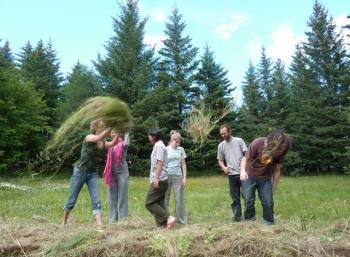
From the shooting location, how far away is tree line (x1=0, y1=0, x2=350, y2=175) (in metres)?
32.2

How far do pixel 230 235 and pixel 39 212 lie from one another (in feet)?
23.2

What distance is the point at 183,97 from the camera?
34.4 m

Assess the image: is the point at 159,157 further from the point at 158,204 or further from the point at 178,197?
the point at 178,197

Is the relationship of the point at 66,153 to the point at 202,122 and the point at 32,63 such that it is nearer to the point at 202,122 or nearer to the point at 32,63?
the point at 202,122

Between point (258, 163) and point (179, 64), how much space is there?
2869 centimetres

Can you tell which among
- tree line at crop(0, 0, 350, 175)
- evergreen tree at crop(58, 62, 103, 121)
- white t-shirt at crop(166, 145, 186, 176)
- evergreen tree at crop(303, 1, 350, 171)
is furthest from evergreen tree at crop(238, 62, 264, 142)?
white t-shirt at crop(166, 145, 186, 176)

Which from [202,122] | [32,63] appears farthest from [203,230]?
[32,63]

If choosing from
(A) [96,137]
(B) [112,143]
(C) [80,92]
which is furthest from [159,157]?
(C) [80,92]

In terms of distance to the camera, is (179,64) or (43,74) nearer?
(179,64)

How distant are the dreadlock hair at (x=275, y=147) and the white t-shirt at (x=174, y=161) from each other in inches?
84.6

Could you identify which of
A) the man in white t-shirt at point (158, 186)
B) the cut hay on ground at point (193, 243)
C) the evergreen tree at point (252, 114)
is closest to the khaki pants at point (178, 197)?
the man in white t-shirt at point (158, 186)

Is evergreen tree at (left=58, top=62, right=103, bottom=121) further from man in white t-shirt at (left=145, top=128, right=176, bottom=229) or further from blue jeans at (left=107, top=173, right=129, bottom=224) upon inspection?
man in white t-shirt at (left=145, top=128, right=176, bottom=229)

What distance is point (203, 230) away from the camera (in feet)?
19.0

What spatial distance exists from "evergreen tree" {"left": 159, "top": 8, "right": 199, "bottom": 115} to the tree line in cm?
8
